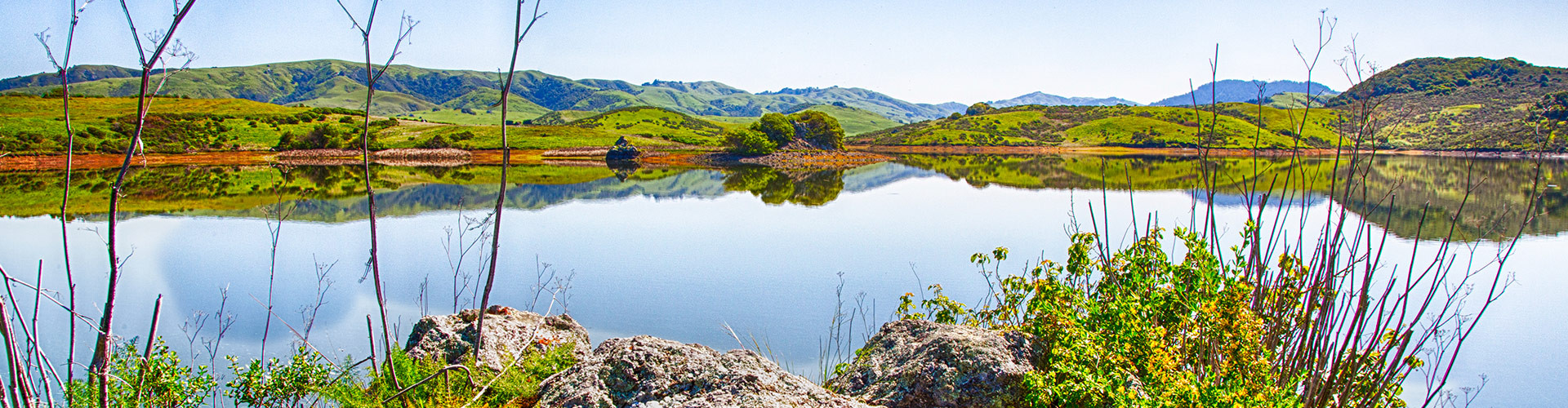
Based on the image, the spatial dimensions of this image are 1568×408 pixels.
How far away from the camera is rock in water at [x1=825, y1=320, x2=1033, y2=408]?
462cm

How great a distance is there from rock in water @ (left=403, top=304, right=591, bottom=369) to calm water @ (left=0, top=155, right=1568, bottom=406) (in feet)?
3.45

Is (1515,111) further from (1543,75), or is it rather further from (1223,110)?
(1223,110)

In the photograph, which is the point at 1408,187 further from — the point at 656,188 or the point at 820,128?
the point at 820,128

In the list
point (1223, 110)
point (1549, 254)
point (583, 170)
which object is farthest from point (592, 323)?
point (1223, 110)

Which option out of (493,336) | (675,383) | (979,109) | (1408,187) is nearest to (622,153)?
(1408,187)

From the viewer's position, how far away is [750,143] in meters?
75.4

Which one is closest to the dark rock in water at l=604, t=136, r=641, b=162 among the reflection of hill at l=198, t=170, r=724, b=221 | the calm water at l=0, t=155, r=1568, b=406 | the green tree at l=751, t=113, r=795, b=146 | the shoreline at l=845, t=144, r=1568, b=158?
the green tree at l=751, t=113, r=795, b=146

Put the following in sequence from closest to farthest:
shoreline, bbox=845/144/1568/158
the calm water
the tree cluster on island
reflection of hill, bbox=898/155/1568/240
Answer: the calm water, reflection of hill, bbox=898/155/1568/240, the tree cluster on island, shoreline, bbox=845/144/1568/158

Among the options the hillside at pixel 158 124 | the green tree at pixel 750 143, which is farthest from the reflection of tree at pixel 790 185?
the hillside at pixel 158 124

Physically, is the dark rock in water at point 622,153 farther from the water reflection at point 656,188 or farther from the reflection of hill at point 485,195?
the reflection of hill at point 485,195

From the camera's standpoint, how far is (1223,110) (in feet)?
513

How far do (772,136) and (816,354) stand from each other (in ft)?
227

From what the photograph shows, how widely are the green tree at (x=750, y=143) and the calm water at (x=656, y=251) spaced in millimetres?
39966

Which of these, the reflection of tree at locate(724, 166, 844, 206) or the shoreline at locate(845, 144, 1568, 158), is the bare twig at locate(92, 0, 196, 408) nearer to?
the reflection of tree at locate(724, 166, 844, 206)
